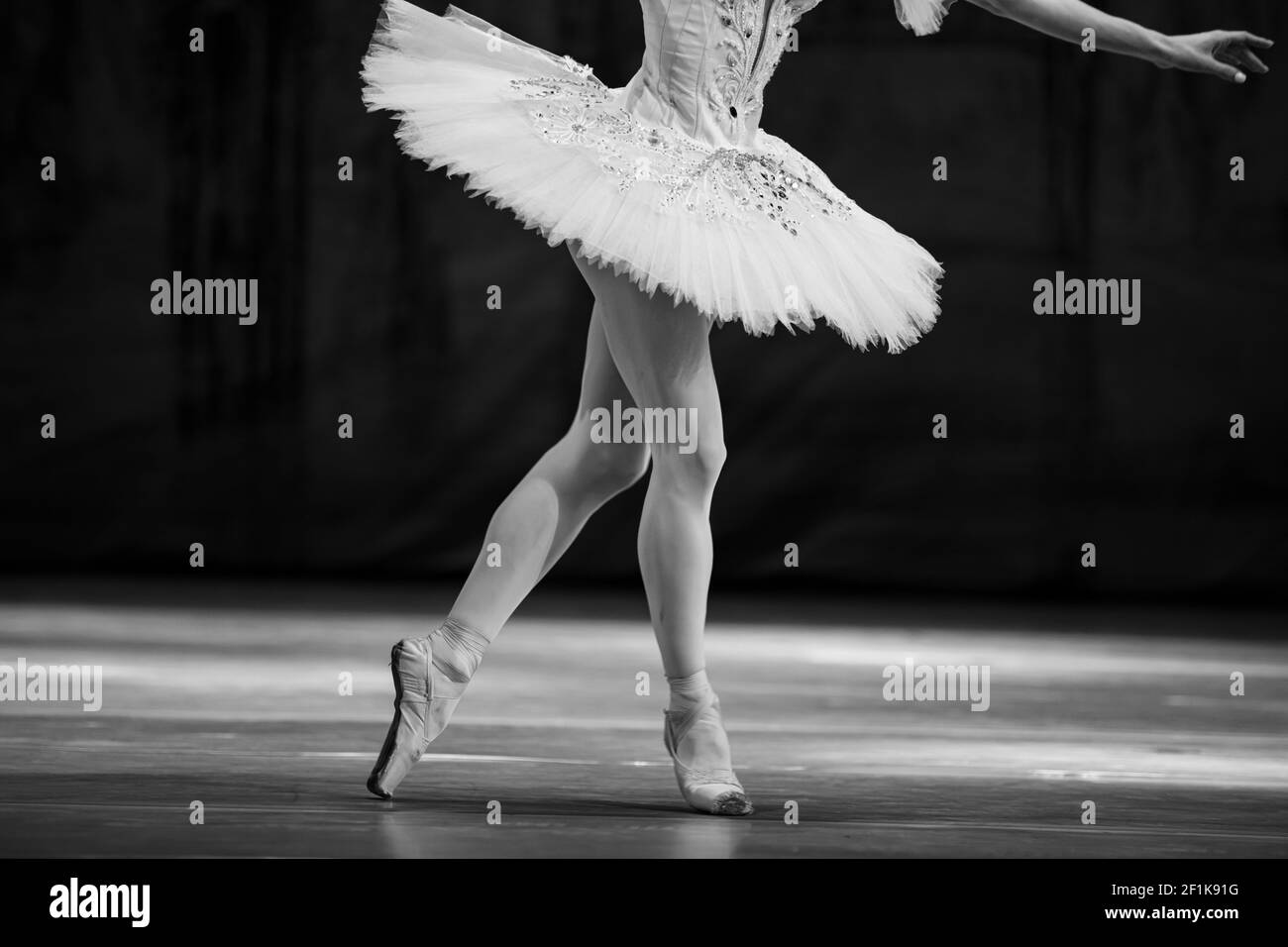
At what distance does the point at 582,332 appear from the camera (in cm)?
507

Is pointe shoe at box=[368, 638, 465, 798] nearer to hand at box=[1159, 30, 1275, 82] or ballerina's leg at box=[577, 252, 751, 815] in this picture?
ballerina's leg at box=[577, 252, 751, 815]

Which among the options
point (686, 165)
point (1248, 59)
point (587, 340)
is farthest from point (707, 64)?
point (587, 340)

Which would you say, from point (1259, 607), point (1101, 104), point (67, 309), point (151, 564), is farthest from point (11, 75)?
point (1259, 607)

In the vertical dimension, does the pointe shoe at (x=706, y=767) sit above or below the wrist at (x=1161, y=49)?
below

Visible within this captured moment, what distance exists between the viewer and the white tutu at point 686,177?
1952 mm

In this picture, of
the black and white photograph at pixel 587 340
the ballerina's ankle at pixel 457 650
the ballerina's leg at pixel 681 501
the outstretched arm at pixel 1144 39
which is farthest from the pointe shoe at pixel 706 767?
the black and white photograph at pixel 587 340

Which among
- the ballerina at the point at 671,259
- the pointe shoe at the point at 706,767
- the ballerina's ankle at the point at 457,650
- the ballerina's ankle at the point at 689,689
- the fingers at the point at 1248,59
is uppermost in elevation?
the fingers at the point at 1248,59

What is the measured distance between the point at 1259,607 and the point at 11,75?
3923 millimetres

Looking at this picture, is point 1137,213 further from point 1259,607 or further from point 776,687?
point 776,687

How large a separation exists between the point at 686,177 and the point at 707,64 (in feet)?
0.49

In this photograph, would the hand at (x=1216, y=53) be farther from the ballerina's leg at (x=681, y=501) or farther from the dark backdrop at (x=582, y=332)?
the dark backdrop at (x=582, y=332)

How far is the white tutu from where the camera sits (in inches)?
76.9

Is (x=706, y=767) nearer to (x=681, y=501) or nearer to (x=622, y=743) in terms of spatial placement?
(x=681, y=501)

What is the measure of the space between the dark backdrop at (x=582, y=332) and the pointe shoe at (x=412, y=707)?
2.99 m
